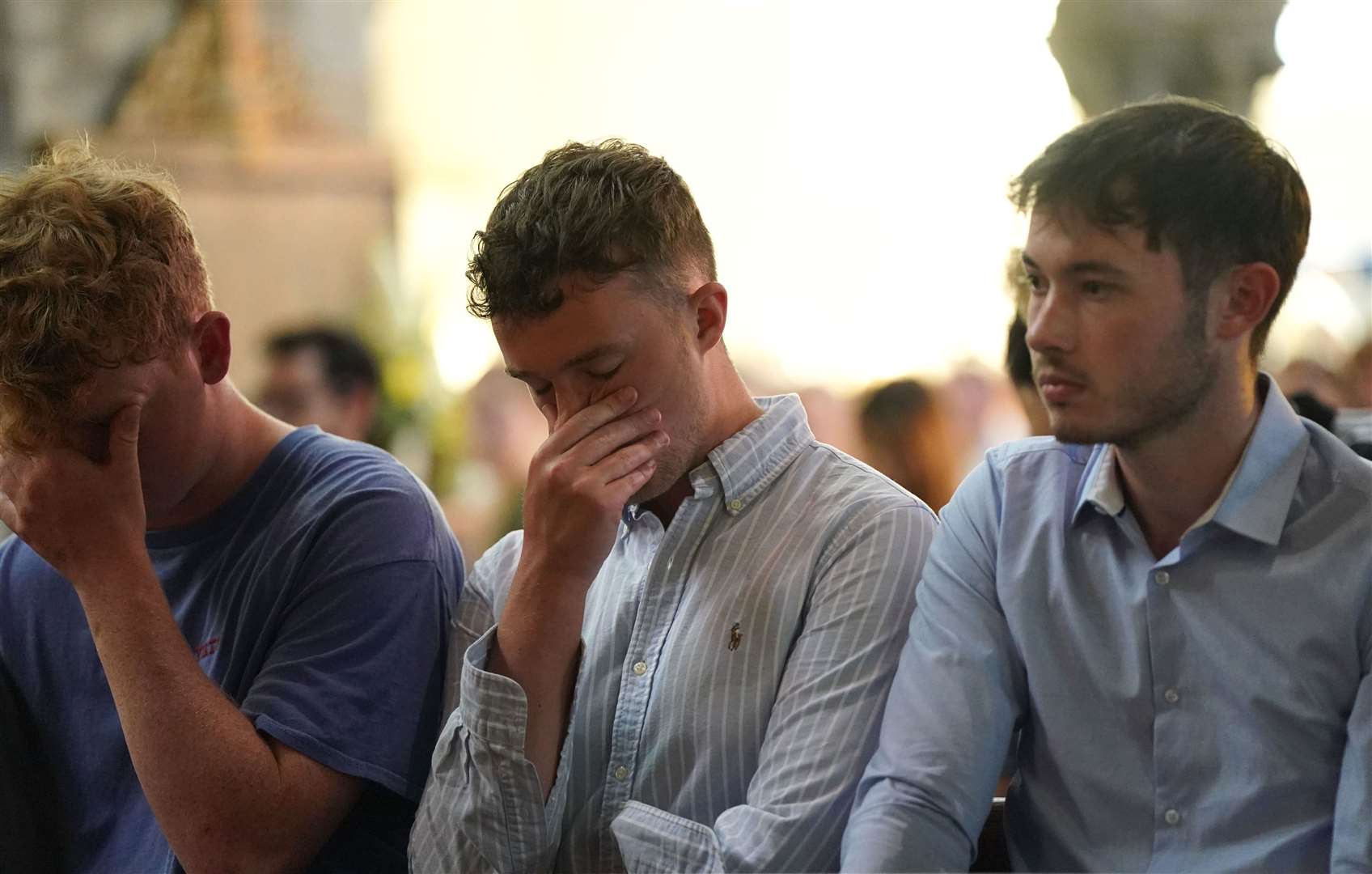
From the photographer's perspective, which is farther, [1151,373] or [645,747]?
[645,747]

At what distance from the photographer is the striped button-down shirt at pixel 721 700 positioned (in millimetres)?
1416

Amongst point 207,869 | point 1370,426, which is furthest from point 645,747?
point 1370,426

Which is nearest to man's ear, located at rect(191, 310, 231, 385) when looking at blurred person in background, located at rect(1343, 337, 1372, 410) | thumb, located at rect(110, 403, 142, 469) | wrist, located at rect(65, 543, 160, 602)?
thumb, located at rect(110, 403, 142, 469)

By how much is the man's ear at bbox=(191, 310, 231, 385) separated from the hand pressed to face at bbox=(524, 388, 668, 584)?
17.3 inches

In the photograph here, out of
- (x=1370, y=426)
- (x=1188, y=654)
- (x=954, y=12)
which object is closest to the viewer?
(x=1188, y=654)

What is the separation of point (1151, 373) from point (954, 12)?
537 centimetres

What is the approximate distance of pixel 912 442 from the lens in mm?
3775

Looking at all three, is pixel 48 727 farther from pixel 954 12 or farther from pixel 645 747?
pixel 954 12

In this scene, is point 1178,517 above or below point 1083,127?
below

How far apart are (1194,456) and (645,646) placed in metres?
0.61

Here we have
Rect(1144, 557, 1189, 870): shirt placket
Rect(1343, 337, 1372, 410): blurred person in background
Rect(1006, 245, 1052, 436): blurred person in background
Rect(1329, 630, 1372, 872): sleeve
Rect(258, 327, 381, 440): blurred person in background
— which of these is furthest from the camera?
Rect(258, 327, 381, 440): blurred person in background

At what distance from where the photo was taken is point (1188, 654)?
1356 mm

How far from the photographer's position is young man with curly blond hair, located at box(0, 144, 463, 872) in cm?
150

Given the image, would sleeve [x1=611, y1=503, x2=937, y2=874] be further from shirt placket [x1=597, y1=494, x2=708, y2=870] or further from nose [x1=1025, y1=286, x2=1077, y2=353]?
nose [x1=1025, y1=286, x2=1077, y2=353]
